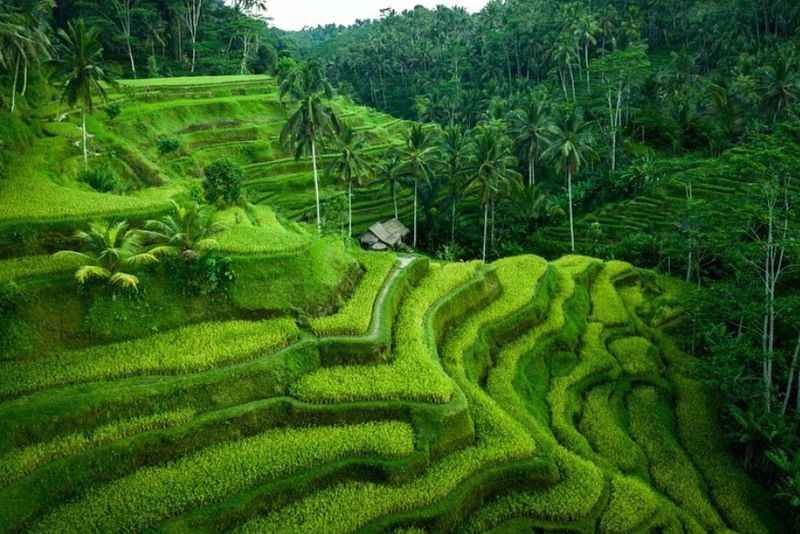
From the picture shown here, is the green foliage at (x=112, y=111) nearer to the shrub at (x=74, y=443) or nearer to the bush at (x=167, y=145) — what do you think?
the bush at (x=167, y=145)

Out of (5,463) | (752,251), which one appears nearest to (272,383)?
(5,463)

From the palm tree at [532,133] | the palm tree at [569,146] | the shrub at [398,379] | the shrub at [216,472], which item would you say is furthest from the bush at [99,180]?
the palm tree at [532,133]

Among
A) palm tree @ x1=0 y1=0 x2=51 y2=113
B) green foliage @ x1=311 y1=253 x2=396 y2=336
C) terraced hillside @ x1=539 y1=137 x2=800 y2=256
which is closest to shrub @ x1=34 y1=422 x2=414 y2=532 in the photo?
green foliage @ x1=311 y1=253 x2=396 y2=336

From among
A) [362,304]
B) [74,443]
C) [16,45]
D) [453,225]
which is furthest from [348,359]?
[453,225]

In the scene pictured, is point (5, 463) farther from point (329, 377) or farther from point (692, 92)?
point (692, 92)

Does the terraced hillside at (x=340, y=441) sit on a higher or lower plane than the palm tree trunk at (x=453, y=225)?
lower

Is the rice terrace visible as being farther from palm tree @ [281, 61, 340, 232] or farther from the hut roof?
the hut roof
